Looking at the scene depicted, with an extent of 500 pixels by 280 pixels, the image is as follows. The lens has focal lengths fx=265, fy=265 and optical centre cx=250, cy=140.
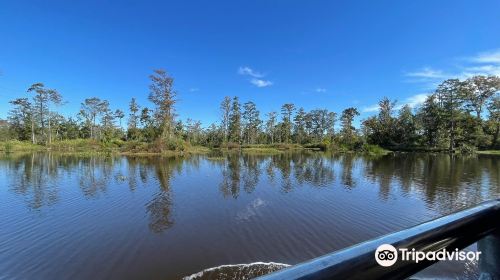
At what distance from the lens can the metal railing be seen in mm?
597

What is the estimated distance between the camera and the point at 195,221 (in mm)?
9219

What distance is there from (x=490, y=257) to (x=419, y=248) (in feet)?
1.76

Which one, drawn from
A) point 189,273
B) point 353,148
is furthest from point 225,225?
point 353,148

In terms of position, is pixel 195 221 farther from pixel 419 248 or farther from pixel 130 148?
pixel 130 148

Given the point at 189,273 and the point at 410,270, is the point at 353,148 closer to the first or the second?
the point at 189,273

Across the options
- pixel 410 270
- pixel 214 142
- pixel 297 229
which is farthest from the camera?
pixel 214 142

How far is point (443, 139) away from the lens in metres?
49.6

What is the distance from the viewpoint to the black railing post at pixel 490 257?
3.33 feet

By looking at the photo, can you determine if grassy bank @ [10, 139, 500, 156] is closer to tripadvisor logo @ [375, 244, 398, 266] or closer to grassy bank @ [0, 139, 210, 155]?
grassy bank @ [0, 139, 210, 155]

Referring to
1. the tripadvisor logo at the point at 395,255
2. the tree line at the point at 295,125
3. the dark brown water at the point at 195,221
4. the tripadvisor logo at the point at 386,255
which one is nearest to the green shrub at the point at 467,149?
the tree line at the point at 295,125

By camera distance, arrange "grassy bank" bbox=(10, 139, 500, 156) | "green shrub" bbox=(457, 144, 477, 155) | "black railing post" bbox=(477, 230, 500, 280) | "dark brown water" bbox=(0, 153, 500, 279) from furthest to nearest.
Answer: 1. "green shrub" bbox=(457, 144, 477, 155)
2. "grassy bank" bbox=(10, 139, 500, 156)
3. "dark brown water" bbox=(0, 153, 500, 279)
4. "black railing post" bbox=(477, 230, 500, 280)

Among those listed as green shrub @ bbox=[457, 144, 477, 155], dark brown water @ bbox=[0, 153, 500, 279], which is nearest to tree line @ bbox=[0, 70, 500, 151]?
green shrub @ bbox=[457, 144, 477, 155]

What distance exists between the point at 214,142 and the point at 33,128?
1429 inches

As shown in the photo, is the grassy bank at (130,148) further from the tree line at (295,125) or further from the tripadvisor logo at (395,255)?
the tripadvisor logo at (395,255)
